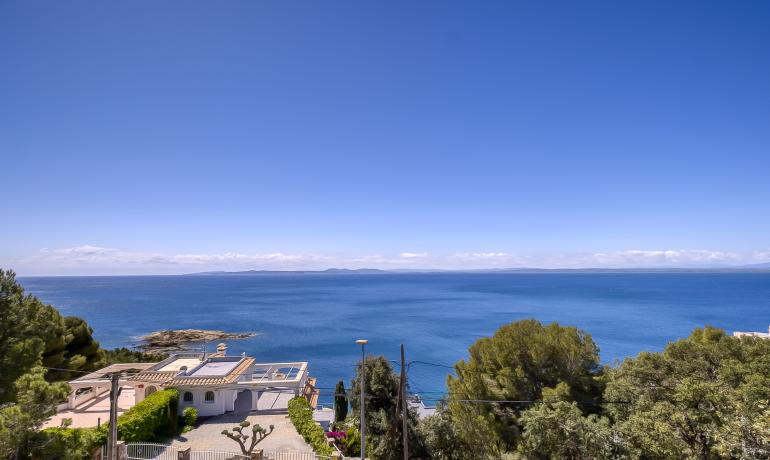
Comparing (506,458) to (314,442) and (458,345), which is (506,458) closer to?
(314,442)

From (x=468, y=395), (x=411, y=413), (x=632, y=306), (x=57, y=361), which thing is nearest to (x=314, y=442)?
(x=411, y=413)

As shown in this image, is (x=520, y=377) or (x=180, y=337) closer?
(x=520, y=377)

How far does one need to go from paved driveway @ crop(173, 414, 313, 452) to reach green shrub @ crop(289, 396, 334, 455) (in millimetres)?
276

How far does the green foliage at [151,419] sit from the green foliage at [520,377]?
12.8 m

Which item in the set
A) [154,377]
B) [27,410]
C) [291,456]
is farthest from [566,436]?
[154,377]

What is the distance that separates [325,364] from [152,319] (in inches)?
2443

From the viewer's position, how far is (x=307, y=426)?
60.0ft

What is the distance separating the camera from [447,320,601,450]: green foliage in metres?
15.1

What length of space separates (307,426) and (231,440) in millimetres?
3348

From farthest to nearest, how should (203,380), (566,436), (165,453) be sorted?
(203,380)
(165,453)
(566,436)

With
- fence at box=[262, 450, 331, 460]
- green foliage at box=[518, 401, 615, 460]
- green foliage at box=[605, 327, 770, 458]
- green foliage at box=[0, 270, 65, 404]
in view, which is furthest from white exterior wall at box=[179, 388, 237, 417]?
green foliage at box=[605, 327, 770, 458]

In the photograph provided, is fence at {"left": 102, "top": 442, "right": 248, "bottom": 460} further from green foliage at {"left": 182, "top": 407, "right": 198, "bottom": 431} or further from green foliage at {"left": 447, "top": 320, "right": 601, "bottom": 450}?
green foliage at {"left": 447, "top": 320, "right": 601, "bottom": 450}

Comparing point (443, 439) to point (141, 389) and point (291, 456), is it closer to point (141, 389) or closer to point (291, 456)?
point (291, 456)

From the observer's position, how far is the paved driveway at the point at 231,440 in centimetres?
1717
